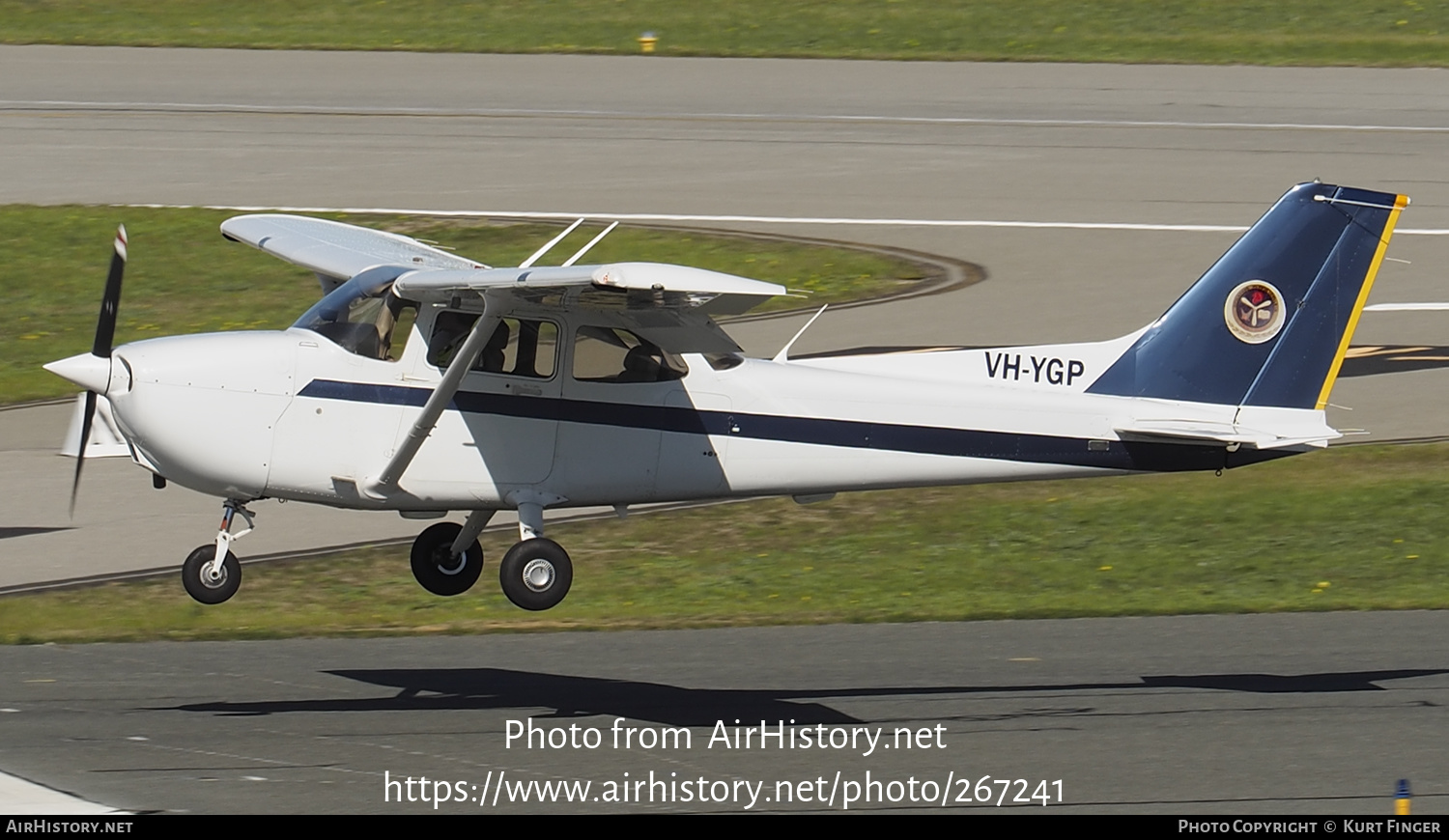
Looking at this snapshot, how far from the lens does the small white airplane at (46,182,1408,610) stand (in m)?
13.9

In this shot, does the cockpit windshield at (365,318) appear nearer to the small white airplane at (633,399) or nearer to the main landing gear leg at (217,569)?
the small white airplane at (633,399)

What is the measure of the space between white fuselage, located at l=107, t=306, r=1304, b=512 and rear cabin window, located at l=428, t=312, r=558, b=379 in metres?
0.06

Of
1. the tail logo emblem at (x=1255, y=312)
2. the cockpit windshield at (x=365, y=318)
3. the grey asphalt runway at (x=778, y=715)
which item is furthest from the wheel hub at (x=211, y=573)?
the tail logo emblem at (x=1255, y=312)

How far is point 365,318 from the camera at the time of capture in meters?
14.2

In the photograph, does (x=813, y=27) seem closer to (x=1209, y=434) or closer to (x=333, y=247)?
(x=333, y=247)

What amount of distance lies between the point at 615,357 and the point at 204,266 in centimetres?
1609

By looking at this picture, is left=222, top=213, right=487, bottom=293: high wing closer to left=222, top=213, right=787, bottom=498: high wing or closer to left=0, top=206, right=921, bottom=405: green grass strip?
left=222, top=213, right=787, bottom=498: high wing

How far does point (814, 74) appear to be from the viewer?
127 ft

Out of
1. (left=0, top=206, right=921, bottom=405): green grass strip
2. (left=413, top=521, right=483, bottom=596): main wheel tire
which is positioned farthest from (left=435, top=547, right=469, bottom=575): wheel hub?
(left=0, top=206, right=921, bottom=405): green grass strip

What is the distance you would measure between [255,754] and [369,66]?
25.9m

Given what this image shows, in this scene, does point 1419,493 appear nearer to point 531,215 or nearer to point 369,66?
point 531,215

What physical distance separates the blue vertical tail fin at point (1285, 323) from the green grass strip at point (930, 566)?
461cm
